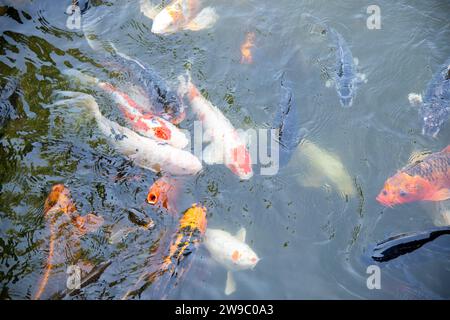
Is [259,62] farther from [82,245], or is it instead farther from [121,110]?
[82,245]

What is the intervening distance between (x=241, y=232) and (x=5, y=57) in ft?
13.7

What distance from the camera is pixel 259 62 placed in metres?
6.15

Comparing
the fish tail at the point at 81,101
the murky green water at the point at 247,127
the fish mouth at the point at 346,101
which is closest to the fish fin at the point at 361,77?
the murky green water at the point at 247,127

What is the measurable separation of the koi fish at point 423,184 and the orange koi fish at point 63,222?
11.0 feet

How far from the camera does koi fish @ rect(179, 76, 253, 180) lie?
16.8ft

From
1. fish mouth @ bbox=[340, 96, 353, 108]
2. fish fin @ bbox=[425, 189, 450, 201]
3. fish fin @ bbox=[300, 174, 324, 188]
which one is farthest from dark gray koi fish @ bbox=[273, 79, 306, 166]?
fish fin @ bbox=[425, 189, 450, 201]

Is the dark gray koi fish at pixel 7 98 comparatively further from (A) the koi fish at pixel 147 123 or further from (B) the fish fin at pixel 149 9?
(B) the fish fin at pixel 149 9

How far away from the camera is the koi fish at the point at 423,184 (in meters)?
4.84

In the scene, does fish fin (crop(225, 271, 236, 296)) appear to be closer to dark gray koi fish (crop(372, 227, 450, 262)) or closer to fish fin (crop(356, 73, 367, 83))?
dark gray koi fish (crop(372, 227, 450, 262))

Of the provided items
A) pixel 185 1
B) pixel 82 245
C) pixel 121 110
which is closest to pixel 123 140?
pixel 121 110

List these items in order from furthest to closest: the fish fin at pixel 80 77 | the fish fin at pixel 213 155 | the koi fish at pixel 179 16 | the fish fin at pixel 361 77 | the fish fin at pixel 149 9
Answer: the fish fin at pixel 149 9 < the koi fish at pixel 179 16 < the fish fin at pixel 361 77 < the fish fin at pixel 80 77 < the fish fin at pixel 213 155

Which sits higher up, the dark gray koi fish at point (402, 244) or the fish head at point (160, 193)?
the fish head at point (160, 193)

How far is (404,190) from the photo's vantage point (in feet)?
15.9

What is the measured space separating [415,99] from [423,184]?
4.82 feet
